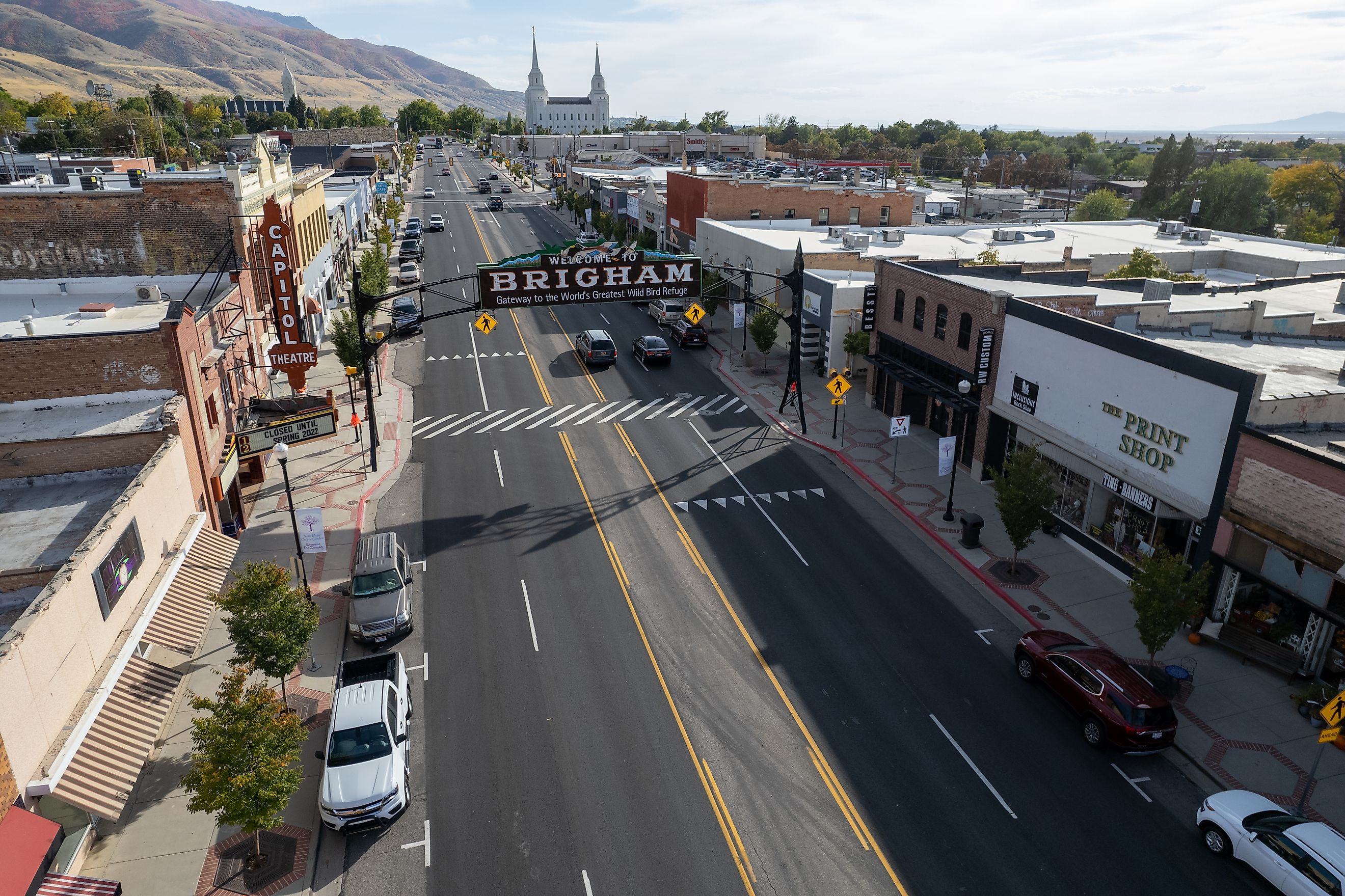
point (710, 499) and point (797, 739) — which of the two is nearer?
point (797, 739)

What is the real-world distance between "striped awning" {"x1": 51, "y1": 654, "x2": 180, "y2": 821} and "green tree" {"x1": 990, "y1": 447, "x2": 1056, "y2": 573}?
2246cm

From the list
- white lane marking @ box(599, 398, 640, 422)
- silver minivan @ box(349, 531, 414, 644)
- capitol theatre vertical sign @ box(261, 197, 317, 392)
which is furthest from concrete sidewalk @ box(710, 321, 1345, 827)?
capitol theatre vertical sign @ box(261, 197, 317, 392)

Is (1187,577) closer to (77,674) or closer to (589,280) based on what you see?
(589,280)

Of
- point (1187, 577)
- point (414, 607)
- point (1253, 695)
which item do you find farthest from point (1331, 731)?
point (414, 607)

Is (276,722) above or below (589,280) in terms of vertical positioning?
below

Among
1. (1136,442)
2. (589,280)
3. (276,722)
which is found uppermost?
(589,280)

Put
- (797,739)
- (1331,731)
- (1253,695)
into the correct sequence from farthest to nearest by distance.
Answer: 1. (1253,695)
2. (797,739)
3. (1331,731)

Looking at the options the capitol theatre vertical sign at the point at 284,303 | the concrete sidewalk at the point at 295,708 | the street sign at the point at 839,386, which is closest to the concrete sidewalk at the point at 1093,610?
the street sign at the point at 839,386

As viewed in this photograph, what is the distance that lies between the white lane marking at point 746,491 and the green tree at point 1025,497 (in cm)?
643

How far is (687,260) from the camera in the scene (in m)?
30.6

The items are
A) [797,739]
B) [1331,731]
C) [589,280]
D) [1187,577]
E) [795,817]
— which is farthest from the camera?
[589,280]

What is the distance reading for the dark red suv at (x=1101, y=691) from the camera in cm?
1769

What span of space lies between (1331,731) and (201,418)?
1140 inches

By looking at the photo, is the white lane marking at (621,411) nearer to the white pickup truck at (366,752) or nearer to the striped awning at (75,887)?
the white pickup truck at (366,752)
